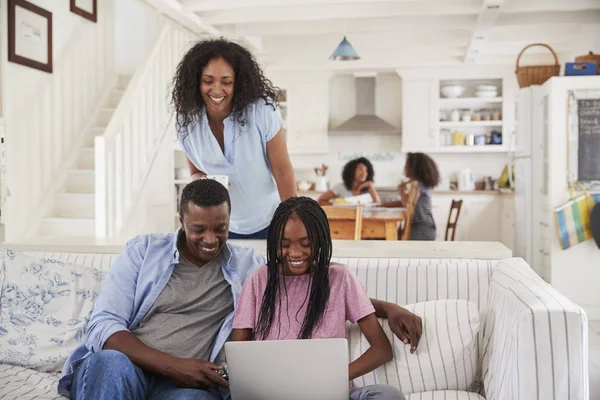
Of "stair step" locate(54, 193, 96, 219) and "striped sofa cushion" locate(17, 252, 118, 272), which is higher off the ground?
"stair step" locate(54, 193, 96, 219)

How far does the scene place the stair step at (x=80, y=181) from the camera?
5670 mm

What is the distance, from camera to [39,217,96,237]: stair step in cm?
528

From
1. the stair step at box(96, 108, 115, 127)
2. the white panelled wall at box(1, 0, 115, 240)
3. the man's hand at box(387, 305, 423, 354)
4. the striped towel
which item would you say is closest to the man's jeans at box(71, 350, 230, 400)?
the man's hand at box(387, 305, 423, 354)

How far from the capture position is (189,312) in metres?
1.98

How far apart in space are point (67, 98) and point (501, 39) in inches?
189

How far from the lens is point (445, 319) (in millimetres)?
1973

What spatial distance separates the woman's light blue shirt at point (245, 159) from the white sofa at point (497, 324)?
391 millimetres

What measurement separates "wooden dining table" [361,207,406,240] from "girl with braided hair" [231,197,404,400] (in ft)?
9.95

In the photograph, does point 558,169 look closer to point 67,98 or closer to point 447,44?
point 447,44

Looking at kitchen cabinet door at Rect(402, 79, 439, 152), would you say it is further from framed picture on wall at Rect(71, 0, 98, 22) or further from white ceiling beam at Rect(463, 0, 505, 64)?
framed picture on wall at Rect(71, 0, 98, 22)

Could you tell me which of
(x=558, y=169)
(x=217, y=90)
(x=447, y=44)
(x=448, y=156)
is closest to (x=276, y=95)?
(x=217, y=90)

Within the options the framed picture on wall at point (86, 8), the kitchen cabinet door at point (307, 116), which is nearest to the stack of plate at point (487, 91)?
the kitchen cabinet door at point (307, 116)

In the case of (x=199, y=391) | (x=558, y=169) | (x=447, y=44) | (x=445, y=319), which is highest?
(x=447, y=44)

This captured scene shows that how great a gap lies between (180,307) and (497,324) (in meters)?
0.93
